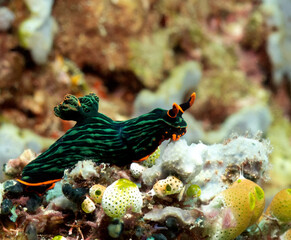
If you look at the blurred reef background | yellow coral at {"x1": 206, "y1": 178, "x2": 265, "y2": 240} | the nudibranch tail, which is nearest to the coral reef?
the blurred reef background

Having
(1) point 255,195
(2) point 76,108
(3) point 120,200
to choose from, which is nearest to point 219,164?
(1) point 255,195

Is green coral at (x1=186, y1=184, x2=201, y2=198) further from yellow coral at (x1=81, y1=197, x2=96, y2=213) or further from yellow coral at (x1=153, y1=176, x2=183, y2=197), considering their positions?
yellow coral at (x1=81, y1=197, x2=96, y2=213)

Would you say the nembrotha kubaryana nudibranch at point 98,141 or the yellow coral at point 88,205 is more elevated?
the nembrotha kubaryana nudibranch at point 98,141

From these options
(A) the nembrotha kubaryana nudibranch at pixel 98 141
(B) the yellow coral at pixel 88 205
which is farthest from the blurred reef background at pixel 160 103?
(A) the nembrotha kubaryana nudibranch at pixel 98 141

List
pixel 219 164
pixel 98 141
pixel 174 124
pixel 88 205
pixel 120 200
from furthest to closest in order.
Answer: pixel 219 164, pixel 98 141, pixel 174 124, pixel 88 205, pixel 120 200

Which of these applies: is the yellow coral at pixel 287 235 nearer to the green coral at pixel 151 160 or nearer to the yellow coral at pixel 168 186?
the yellow coral at pixel 168 186

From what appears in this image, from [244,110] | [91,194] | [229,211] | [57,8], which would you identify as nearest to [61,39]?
[57,8]

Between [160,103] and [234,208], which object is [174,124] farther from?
[160,103]

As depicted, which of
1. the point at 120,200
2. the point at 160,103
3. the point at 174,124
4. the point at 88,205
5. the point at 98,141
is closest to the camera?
the point at 120,200
